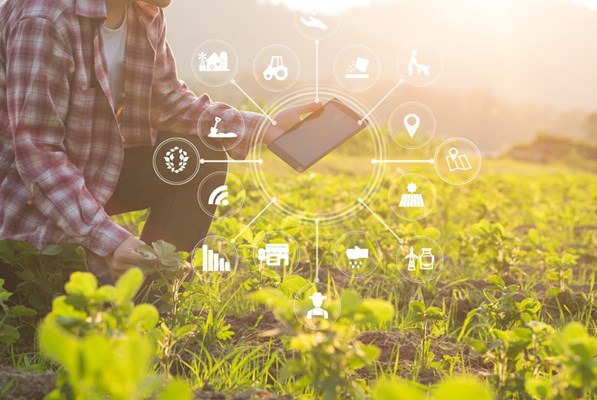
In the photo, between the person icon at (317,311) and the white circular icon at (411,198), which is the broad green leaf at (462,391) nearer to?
the person icon at (317,311)

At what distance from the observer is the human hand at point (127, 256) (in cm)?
227

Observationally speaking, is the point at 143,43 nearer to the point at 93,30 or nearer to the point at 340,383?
the point at 93,30

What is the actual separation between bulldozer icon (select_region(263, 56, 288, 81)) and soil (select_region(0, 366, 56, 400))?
5.77 feet

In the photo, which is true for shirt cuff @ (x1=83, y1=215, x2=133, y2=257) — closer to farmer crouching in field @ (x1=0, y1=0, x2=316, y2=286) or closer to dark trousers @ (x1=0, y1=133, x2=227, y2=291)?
farmer crouching in field @ (x1=0, y1=0, x2=316, y2=286)

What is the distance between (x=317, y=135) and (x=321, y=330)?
1.55 meters

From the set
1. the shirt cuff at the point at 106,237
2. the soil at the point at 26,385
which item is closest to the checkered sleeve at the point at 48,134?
the shirt cuff at the point at 106,237

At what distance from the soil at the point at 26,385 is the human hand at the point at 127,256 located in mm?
468

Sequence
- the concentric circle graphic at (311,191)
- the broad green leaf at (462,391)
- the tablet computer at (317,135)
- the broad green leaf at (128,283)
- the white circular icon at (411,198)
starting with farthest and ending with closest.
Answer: the white circular icon at (411,198)
the concentric circle graphic at (311,191)
the tablet computer at (317,135)
the broad green leaf at (128,283)
the broad green leaf at (462,391)

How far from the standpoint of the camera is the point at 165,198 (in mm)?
3152

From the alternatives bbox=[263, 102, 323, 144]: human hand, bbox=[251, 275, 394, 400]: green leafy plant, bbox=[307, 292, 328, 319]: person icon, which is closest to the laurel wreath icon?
bbox=[263, 102, 323, 144]: human hand

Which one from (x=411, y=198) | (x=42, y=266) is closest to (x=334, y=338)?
(x=42, y=266)

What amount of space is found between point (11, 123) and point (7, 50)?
0.26 metres

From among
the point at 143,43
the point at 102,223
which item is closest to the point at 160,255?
the point at 102,223

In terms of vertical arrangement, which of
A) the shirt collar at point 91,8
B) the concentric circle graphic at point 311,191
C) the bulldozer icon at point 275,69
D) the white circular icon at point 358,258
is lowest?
the white circular icon at point 358,258
